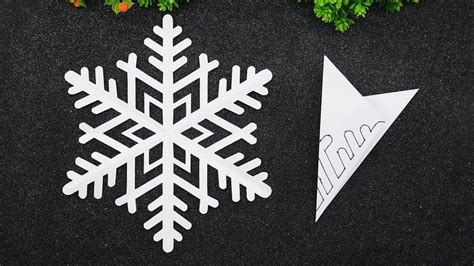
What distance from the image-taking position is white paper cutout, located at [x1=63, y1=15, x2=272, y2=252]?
65.8 inches

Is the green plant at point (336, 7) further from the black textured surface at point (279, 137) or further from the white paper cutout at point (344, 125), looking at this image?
the white paper cutout at point (344, 125)

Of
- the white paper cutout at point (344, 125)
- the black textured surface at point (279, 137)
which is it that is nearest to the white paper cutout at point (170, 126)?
the black textured surface at point (279, 137)

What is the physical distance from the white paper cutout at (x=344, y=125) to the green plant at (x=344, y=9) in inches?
5.8

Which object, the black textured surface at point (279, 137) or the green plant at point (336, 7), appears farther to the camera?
the black textured surface at point (279, 137)

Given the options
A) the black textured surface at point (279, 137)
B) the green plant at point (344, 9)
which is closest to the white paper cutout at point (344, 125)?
the black textured surface at point (279, 137)

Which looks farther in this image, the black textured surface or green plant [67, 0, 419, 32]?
the black textured surface

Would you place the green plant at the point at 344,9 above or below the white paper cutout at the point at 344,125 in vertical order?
above

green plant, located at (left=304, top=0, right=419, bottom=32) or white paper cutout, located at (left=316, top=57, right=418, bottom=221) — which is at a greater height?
green plant, located at (left=304, top=0, right=419, bottom=32)

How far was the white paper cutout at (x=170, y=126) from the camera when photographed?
1.67 m

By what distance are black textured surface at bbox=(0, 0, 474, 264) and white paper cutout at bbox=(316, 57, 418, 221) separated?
0.11 feet

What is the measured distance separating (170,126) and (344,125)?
565 millimetres

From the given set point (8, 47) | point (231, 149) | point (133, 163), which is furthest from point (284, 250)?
point (8, 47)

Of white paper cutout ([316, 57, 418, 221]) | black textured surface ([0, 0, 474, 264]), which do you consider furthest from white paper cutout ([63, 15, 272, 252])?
white paper cutout ([316, 57, 418, 221])

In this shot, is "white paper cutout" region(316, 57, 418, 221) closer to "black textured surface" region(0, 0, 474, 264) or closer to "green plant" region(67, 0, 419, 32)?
"black textured surface" region(0, 0, 474, 264)
